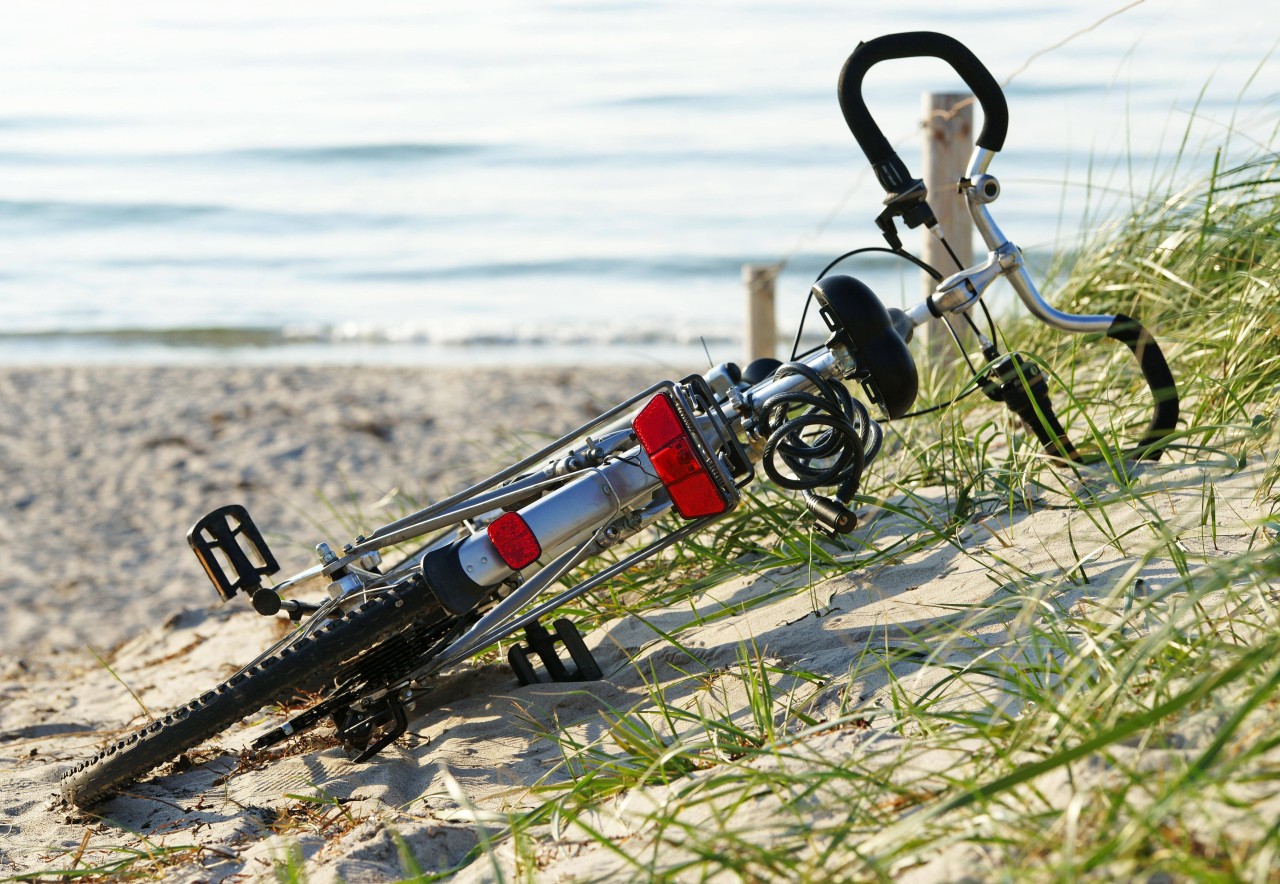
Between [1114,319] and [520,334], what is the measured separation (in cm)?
995

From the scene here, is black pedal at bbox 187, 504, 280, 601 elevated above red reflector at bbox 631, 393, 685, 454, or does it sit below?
above

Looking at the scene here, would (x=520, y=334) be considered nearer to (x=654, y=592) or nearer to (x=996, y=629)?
(x=654, y=592)

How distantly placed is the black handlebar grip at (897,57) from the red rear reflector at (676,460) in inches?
27.7

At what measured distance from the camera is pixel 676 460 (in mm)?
2264

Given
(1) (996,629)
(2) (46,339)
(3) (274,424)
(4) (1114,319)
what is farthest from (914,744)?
(2) (46,339)

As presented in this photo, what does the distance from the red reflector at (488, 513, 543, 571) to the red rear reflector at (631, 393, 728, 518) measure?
0.97ft

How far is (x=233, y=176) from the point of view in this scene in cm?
2105

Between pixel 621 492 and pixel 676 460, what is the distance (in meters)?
0.17

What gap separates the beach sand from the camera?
86.3 inches

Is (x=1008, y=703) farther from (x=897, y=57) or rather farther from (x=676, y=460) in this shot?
(x=897, y=57)

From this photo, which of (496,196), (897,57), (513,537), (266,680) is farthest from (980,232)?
(496,196)

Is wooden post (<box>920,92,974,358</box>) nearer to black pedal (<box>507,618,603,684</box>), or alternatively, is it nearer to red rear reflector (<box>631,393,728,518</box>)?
black pedal (<box>507,618,603,684</box>)

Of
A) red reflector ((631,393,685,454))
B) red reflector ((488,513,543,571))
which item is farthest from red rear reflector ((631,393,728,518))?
red reflector ((488,513,543,571))

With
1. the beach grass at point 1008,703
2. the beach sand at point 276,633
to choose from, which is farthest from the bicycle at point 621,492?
the beach grass at point 1008,703
